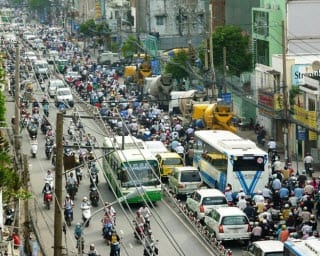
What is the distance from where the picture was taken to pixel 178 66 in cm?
7650

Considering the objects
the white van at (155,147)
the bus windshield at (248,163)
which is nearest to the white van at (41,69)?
the white van at (155,147)

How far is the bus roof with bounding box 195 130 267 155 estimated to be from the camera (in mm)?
41969

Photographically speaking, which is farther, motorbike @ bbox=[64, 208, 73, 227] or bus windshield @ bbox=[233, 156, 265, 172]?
bus windshield @ bbox=[233, 156, 265, 172]

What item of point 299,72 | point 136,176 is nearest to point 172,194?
point 136,176

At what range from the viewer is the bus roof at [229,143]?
42.0 meters

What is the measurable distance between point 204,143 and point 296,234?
12.6 m

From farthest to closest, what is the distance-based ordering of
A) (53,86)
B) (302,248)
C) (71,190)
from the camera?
(53,86) < (71,190) < (302,248)

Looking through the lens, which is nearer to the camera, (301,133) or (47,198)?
(47,198)

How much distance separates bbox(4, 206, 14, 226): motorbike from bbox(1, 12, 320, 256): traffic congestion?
4cm

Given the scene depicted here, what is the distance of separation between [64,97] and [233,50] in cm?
1035

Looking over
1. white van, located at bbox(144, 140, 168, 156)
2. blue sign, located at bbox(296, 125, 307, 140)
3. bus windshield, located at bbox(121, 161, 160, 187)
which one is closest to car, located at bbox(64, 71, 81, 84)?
blue sign, located at bbox(296, 125, 307, 140)

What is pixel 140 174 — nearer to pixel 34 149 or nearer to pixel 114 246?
pixel 114 246

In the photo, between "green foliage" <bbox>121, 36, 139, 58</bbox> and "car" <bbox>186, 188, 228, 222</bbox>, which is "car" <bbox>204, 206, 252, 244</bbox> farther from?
"green foliage" <bbox>121, 36, 139, 58</bbox>

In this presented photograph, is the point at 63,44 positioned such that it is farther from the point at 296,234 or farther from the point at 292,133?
the point at 296,234
